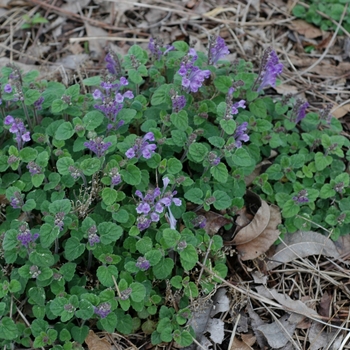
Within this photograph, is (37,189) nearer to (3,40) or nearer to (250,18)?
(3,40)

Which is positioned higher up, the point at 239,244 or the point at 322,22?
the point at 322,22

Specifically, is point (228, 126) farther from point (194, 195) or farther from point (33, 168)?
point (33, 168)

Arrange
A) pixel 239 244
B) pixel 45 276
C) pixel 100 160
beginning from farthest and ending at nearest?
pixel 239 244
pixel 100 160
pixel 45 276

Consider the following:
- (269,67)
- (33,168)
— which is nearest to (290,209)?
(269,67)

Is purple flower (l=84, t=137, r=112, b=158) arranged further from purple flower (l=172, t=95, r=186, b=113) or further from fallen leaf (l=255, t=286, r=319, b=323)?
fallen leaf (l=255, t=286, r=319, b=323)

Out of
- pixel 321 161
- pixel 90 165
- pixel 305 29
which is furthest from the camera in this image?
pixel 305 29

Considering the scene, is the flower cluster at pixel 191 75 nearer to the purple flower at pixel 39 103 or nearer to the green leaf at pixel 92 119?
the green leaf at pixel 92 119

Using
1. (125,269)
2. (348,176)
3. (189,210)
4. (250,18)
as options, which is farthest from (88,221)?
(250,18)
